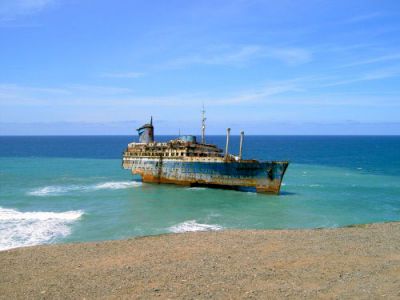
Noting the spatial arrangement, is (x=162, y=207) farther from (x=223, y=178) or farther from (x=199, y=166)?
(x=199, y=166)

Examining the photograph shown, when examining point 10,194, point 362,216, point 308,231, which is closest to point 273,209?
point 362,216

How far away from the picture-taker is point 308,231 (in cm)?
2338

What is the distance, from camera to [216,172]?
42.9 metres

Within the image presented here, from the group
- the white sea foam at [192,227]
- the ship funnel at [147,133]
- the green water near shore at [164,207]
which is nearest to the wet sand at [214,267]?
the white sea foam at [192,227]

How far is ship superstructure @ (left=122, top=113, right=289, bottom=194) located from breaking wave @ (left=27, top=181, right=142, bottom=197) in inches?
90.5

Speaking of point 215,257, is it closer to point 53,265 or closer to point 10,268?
point 53,265

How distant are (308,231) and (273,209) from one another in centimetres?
985

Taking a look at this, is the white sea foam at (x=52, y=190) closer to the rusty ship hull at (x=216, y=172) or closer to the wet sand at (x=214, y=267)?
the rusty ship hull at (x=216, y=172)

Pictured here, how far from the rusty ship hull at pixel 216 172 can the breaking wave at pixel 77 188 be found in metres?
2.47

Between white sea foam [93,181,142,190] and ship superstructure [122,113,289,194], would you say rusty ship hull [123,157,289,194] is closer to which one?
ship superstructure [122,113,289,194]

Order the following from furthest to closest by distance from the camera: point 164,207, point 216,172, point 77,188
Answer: point 77,188
point 216,172
point 164,207

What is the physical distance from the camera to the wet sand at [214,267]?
44.3 ft

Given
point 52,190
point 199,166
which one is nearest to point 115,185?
point 52,190

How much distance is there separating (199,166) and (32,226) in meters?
20.4
